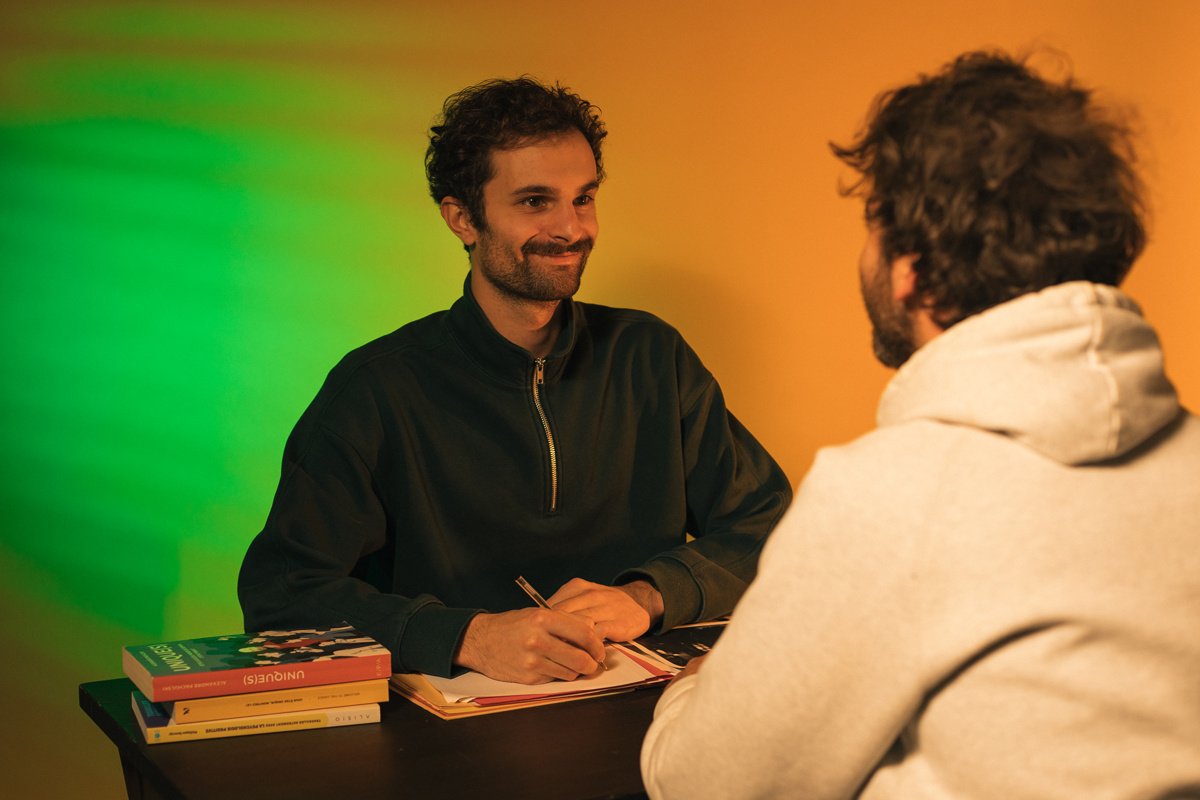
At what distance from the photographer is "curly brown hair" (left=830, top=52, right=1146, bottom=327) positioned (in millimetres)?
1030

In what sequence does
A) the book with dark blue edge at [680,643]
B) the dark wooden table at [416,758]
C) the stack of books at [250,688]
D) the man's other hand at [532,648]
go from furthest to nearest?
the book with dark blue edge at [680,643] → the man's other hand at [532,648] → the stack of books at [250,688] → the dark wooden table at [416,758]

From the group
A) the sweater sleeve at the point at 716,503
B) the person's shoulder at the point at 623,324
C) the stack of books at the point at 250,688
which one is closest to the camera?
the stack of books at the point at 250,688

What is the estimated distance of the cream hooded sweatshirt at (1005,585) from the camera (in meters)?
0.94

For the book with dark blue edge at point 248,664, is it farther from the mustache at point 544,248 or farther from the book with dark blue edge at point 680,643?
the mustache at point 544,248

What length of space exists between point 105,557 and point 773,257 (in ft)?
5.37

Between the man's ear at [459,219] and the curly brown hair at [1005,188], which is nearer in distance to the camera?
the curly brown hair at [1005,188]

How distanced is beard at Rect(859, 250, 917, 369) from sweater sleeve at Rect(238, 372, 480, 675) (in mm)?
760

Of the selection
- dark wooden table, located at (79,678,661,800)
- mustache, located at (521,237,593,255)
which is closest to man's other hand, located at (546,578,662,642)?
dark wooden table, located at (79,678,661,800)

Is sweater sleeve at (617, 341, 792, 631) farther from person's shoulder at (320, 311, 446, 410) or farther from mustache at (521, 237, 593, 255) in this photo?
person's shoulder at (320, 311, 446, 410)

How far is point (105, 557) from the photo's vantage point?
2.41 m

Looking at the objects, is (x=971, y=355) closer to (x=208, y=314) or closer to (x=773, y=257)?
(x=208, y=314)

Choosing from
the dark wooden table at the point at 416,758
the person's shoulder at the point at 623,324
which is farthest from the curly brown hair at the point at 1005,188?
the person's shoulder at the point at 623,324

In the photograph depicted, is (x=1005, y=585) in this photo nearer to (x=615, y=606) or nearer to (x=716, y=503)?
(x=615, y=606)

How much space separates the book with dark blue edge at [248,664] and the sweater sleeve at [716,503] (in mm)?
520
